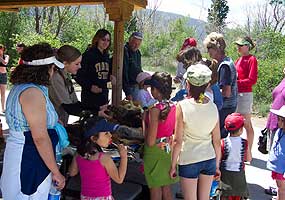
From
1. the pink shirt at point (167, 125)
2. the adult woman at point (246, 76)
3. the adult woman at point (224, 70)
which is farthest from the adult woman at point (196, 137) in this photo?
the adult woman at point (246, 76)

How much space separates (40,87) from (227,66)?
8.67 feet

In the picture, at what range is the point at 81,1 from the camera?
20.9ft

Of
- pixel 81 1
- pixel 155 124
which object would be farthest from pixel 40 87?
pixel 81 1

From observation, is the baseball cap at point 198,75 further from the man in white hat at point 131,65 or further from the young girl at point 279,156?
the man in white hat at point 131,65

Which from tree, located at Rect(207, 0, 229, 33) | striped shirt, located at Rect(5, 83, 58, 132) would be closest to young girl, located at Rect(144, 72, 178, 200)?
striped shirt, located at Rect(5, 83, 58, 132)

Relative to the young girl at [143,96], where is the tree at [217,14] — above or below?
above

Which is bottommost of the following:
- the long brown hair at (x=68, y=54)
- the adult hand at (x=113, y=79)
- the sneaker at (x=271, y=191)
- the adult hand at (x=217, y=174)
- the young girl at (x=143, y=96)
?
the sneaker at (x=271, y=191)

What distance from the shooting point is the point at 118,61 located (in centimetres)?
554

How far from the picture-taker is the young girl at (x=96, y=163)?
9.55 ft

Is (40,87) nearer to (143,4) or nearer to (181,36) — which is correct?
(143,4)

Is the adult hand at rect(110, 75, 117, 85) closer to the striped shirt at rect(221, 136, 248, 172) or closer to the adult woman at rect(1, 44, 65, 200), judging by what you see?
the striped shirt at rect(221, 136, 248, 172)

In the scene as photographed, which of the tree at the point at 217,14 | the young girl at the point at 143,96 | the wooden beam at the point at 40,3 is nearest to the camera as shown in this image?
the young girl at the point at 143,96

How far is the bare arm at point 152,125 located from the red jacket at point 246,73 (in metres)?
2.30

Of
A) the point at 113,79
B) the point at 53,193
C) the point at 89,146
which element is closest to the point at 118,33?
the point at 113,79
